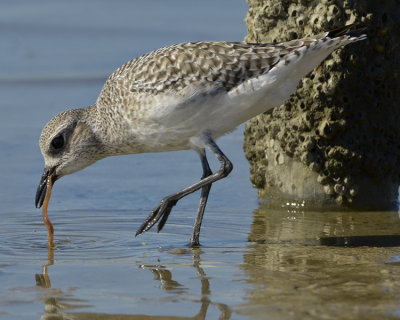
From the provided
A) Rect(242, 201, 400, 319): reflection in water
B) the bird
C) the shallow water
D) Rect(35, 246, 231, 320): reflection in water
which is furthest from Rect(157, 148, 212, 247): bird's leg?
Rect(35, 246, 231, 320): reflection in water

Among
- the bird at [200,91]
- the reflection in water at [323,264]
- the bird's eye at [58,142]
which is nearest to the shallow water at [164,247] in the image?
the reflection in water at [323,264]

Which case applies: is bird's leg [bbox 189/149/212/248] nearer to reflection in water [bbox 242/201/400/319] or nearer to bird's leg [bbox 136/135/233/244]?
bird's leg [bbox 136/135/233/244]

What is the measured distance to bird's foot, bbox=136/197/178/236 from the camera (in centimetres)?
845

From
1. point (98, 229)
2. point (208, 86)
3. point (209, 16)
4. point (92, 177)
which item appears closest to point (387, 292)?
point (208, 86)

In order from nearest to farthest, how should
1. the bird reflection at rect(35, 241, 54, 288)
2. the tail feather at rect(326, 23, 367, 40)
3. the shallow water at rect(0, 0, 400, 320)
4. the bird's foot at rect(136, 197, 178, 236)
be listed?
the shallow water at rect(0, 0, 400, 320)
the bird reflection at rect(35, 241, 54, 288)
the tail feather at rect(326, 23, 367, 40)
the bird's foot at rect(136, 197, 178, 236)

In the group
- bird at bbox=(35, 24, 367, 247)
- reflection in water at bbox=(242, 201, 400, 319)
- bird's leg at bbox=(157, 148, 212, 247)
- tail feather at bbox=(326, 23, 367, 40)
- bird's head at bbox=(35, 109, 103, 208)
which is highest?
tail feather at bbox=(326, 23, 367, 40)

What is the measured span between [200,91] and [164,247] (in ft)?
4.59

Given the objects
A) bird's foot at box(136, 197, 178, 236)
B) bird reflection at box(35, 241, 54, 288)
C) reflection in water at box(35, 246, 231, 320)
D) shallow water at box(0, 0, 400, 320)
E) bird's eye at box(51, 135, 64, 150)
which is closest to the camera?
reflection in water at box(35, 246, 231, 320)

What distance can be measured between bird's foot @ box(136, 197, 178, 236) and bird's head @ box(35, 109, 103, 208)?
936mm

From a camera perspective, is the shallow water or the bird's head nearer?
the shallow water

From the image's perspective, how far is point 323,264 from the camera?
7.30m

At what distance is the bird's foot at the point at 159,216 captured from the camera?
845 centimetres

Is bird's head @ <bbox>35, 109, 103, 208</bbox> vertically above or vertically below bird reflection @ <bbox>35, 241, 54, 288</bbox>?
above

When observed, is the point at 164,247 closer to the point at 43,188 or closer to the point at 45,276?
the point at 45,276
